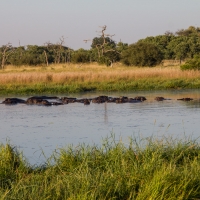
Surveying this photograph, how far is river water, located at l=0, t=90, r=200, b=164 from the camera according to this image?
9711mm

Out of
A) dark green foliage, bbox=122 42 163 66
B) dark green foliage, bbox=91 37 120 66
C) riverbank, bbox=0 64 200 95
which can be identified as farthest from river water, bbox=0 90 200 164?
dark green foliage, bbox=91 37 120 66

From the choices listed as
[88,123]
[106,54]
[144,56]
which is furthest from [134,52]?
[88,123]

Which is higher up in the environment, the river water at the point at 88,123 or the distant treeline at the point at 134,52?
the distant treeline at the point at 134,52

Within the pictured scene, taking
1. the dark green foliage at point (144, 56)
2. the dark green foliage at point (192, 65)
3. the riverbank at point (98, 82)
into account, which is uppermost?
the dark green foliage at point (144, 56)

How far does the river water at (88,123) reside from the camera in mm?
9711

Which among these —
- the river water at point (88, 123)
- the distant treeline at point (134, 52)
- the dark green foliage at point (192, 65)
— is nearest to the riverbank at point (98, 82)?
the dark green foliage at point (192, 65)

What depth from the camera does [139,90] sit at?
73.9 ft

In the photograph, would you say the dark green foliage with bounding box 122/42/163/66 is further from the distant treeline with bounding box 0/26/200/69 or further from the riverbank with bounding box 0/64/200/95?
the riverbank with bounding box 0/64/200/95

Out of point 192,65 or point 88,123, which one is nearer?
point 88,123

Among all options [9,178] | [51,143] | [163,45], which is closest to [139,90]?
[51,143]

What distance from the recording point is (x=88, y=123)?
40.7 feet

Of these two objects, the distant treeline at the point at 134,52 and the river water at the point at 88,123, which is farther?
the distant treeline at the point at 134,52

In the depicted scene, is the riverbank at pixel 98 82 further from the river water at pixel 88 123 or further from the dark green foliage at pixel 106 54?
the dark green foliage at pixel 106 54

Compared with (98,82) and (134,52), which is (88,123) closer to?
(98,82)
